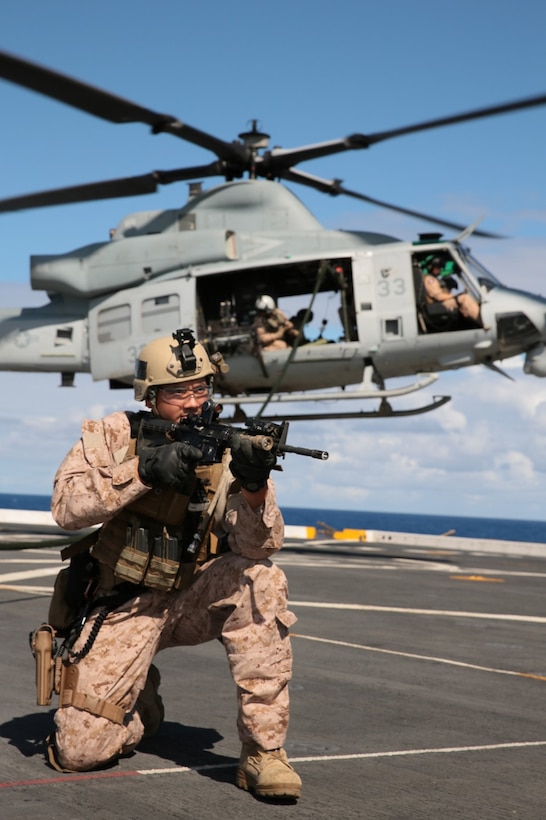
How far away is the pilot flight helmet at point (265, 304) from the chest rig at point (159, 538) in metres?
12.5

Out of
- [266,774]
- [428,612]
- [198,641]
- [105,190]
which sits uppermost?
[105,190]

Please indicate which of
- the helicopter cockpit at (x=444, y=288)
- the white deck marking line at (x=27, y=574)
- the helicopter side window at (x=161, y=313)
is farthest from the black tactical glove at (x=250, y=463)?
the helicopter side window at (x=161, y=313)

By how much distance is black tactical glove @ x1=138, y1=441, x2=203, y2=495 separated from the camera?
4012mm

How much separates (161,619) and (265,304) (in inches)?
499

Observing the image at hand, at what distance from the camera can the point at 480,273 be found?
1688cm

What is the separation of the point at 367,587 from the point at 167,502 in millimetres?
8675

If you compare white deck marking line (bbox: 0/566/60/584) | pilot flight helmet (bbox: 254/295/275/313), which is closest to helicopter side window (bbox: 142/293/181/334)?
pilot flight helmet (bbox: 254/295/275/313)

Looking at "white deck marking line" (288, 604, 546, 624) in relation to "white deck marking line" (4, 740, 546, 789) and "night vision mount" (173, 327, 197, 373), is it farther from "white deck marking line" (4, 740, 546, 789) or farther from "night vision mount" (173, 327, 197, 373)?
"night vision mount" (173, 327, 197, 373)

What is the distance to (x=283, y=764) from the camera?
3.95 meters

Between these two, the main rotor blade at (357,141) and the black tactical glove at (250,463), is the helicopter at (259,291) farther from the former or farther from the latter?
the black tactical glove at (250,463)

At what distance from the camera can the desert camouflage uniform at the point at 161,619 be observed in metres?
4.13

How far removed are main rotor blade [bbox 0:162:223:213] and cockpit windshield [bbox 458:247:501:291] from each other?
4.52 m

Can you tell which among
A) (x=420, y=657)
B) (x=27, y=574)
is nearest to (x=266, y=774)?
(x=420, y=657)

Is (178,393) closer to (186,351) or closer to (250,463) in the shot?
(186,351)
